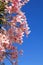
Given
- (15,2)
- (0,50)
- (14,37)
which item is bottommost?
(0,50)

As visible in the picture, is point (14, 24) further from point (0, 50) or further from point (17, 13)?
point (0, 50)

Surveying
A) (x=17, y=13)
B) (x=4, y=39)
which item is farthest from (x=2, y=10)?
(x=4, y=39)

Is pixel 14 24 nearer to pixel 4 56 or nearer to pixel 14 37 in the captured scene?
pixel 14 37

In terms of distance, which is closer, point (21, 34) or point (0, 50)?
point (0, 50)

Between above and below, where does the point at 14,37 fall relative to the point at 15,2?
below

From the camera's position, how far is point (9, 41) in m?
7.83

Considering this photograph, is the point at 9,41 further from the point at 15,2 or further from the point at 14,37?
the point at 15,2

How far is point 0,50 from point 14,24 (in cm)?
84

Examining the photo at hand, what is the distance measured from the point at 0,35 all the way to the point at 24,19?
0.86 metres

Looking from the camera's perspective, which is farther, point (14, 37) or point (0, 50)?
point (14, 37)

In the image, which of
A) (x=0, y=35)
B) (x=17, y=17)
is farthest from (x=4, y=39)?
(x=17, y=17)

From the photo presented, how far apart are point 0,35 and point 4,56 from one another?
849 millimetres

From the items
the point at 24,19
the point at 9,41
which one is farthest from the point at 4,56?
the point at 24,19

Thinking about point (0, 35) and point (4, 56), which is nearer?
point (0, 35)
